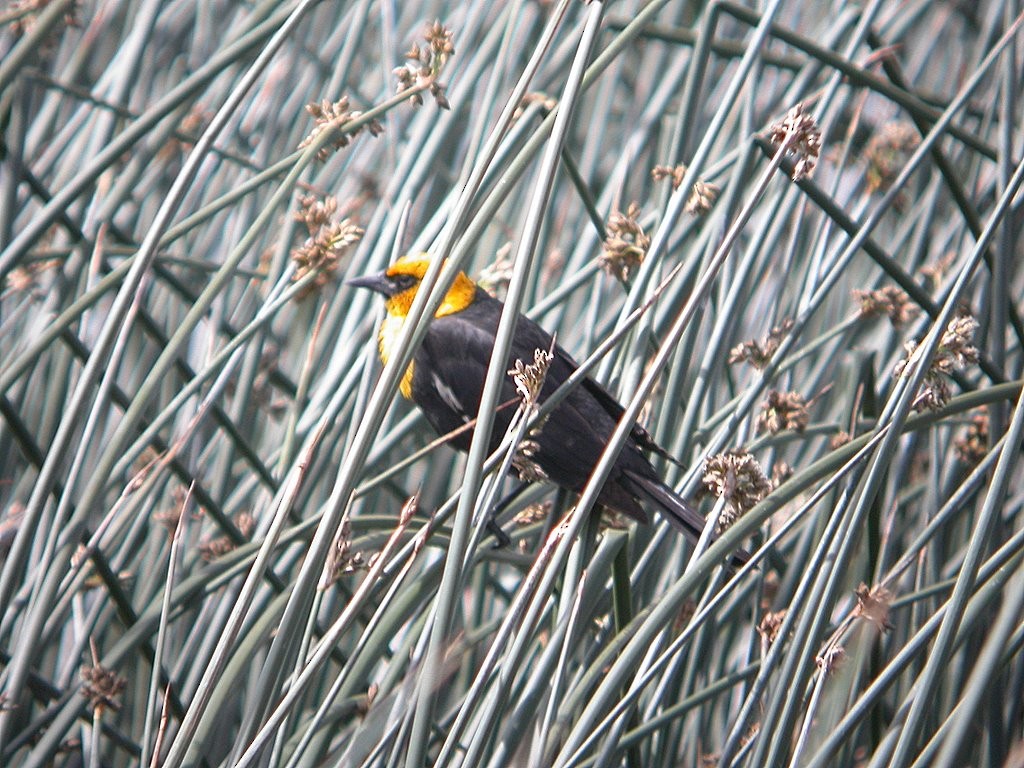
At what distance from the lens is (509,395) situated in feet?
6.72

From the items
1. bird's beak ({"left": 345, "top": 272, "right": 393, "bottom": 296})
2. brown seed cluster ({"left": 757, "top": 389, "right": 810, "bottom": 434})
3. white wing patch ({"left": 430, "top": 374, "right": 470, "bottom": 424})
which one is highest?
brown seed cluster ({"left": 757, "top": 389, "right": 810, "bottom": 434})

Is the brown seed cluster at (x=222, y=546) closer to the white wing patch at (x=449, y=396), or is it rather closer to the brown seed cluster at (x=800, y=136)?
the white wing patch at (x=449, y=396)

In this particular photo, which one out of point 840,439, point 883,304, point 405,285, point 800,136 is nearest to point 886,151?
point 883,304

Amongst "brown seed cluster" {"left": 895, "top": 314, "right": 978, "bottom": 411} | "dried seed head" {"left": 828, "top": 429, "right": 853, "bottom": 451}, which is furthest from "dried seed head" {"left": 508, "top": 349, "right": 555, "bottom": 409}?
"dried seed head" {"left": 828, "top": 429, "right": 853, "bottom": 451}

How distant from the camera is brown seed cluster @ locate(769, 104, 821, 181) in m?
1.03

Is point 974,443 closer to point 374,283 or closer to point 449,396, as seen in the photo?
point 449,396

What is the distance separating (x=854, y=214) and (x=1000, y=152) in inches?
34.9

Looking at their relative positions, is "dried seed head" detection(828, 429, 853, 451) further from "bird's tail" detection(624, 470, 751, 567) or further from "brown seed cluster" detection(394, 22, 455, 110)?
"brown seed cluster" detection(394, 22, 455, 110)

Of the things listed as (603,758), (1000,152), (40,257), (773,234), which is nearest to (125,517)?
(40,257)

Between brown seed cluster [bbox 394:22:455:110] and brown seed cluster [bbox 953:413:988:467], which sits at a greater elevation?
brown seed cluster [bbox 394:22:455:110]

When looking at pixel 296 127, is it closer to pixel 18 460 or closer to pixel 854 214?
pixel 18 460

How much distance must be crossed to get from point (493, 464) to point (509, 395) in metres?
1.02

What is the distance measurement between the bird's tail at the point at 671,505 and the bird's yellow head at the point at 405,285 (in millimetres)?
437

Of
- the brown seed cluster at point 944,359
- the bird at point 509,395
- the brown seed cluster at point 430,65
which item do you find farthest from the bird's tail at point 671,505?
the brown seed cluster at point 430,65
